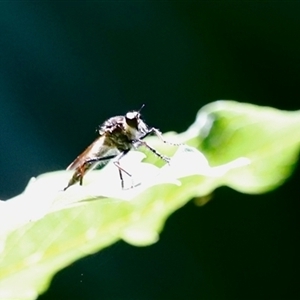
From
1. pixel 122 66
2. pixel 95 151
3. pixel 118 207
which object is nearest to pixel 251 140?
pixel 118 207

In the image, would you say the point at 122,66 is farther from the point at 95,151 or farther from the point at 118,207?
the point at 118,207

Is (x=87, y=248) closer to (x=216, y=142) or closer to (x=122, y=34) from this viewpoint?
(x=216, y=142)

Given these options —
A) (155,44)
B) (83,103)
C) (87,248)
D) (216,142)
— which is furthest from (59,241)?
(155,44)

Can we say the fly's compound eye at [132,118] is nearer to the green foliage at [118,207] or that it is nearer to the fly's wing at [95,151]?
the fly's wing at [95,151]

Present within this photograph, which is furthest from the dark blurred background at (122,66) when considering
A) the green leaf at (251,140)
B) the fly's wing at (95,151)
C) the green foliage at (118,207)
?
the green foliage at (118,207)

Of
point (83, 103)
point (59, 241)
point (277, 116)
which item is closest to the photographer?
point (59, 241)

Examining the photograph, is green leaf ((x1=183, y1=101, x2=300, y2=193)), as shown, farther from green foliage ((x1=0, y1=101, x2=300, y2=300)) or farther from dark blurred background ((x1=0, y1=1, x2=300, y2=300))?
dark blurred background ((x1=0, y1=1, x2=300, y2=300))
